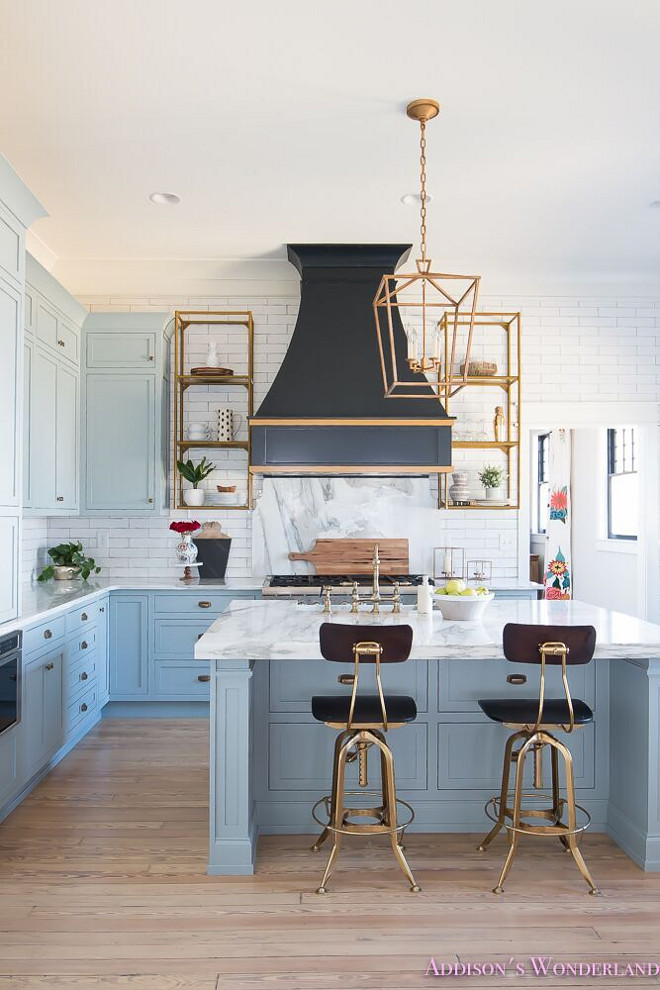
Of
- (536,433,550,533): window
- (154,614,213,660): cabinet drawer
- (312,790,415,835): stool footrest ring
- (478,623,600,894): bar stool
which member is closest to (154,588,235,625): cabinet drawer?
(154,614,213,660): cabinet drawer

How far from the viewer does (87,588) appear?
16.2 ft

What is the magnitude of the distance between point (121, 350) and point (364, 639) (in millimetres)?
3476

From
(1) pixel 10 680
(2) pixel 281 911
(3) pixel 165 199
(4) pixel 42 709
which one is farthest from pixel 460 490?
(2) pixel 281 911

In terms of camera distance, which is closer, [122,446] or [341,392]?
[341,392]

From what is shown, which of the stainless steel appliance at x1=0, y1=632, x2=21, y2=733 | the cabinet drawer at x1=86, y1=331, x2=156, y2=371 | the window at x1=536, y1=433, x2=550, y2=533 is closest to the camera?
the stainless steel appliance at x1=0, y1=632, x2=21, y2=733

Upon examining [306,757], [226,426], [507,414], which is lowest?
[306,757]

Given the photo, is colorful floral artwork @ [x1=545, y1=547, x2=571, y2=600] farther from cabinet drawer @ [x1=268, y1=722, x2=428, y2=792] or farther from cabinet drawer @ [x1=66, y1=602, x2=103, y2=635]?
cabinet drawer @ [x1=268, y1=722, x2=428, y2=792]

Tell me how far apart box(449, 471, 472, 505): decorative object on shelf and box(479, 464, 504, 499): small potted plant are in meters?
0.13

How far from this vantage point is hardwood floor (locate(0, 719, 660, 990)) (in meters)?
2.27

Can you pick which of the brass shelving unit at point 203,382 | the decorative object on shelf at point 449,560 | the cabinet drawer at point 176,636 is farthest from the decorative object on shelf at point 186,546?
the decorative object on shelf at point 449,560

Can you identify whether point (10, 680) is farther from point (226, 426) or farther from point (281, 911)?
point (226, 426)

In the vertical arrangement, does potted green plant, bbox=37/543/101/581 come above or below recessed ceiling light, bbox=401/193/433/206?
below

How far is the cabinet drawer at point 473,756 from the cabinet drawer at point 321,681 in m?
0.18

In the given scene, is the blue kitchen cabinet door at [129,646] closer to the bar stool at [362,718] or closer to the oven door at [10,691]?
the oven door at [10,691]
